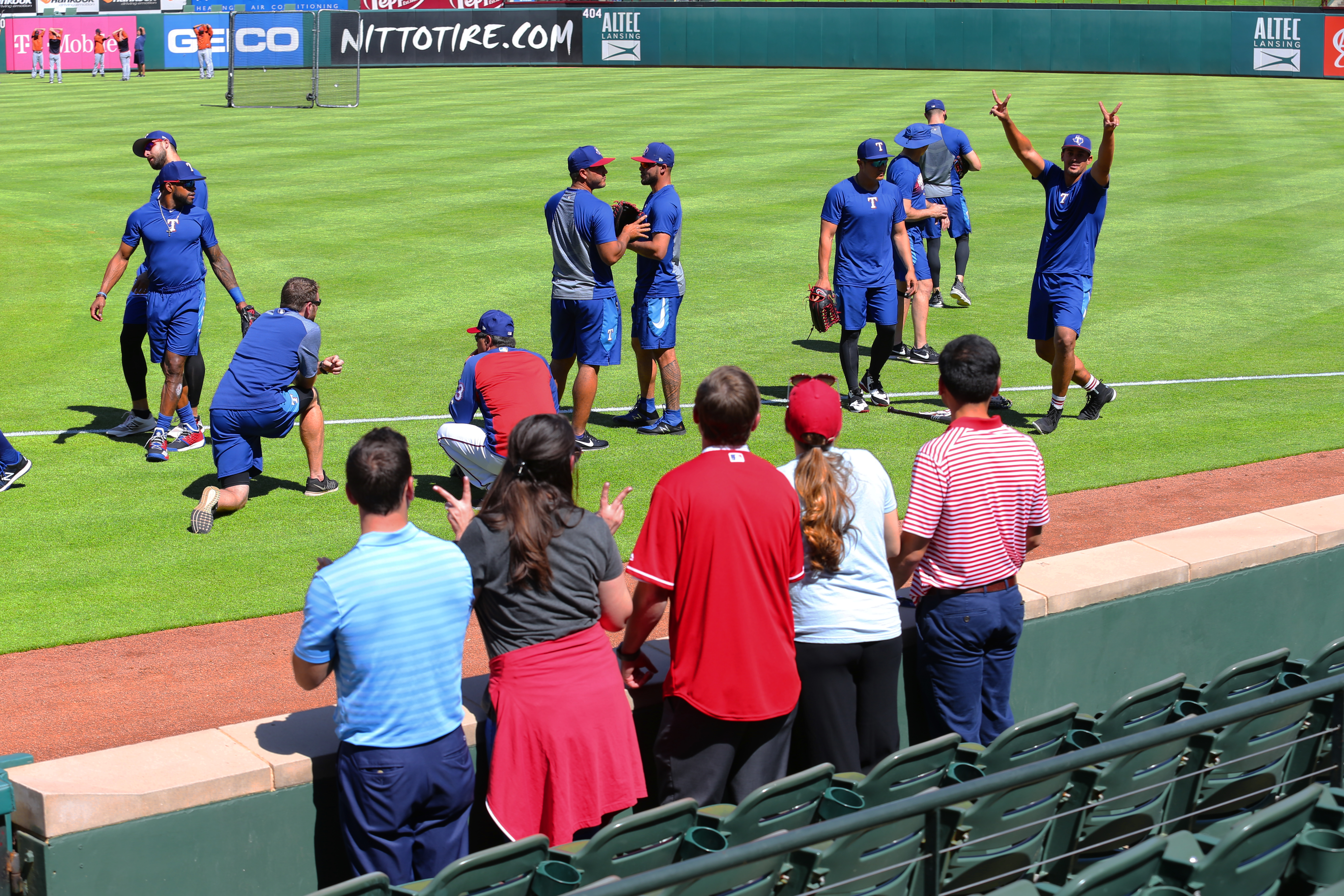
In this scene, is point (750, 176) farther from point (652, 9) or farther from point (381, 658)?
point (652, 9)

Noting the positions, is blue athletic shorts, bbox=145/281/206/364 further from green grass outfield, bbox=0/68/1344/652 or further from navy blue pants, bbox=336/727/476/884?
navy blue pants, bbox=336/727/476/884

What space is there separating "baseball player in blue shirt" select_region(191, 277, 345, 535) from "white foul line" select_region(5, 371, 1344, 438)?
186 cm

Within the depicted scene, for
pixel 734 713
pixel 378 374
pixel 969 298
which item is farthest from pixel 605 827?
pixel 969 298

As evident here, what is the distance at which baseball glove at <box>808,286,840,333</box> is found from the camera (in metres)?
10.9

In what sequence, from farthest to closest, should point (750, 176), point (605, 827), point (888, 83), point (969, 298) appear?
point (888, 83)
point (750, 176)
point (969, 298)
point (605, 827)

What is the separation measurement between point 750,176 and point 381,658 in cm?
1928

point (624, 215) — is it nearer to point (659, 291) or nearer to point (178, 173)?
point (659, 291)

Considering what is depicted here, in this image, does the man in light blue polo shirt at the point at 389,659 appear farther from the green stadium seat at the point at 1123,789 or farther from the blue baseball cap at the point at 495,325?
the blue baseball cap at the point at 495,325

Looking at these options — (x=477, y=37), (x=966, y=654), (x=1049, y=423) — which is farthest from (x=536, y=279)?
(x=477, y=37)

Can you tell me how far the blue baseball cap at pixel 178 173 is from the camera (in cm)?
1000

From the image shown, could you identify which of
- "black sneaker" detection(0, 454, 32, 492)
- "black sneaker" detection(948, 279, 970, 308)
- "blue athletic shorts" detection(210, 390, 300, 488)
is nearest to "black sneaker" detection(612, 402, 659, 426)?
"blue athletic shorts" detection(210, 390, 300, 488)

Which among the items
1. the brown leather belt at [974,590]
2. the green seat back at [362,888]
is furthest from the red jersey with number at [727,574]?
the green seat back at [362,888]

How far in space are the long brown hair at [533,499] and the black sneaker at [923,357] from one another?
9062 mm

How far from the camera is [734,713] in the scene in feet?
15.7
